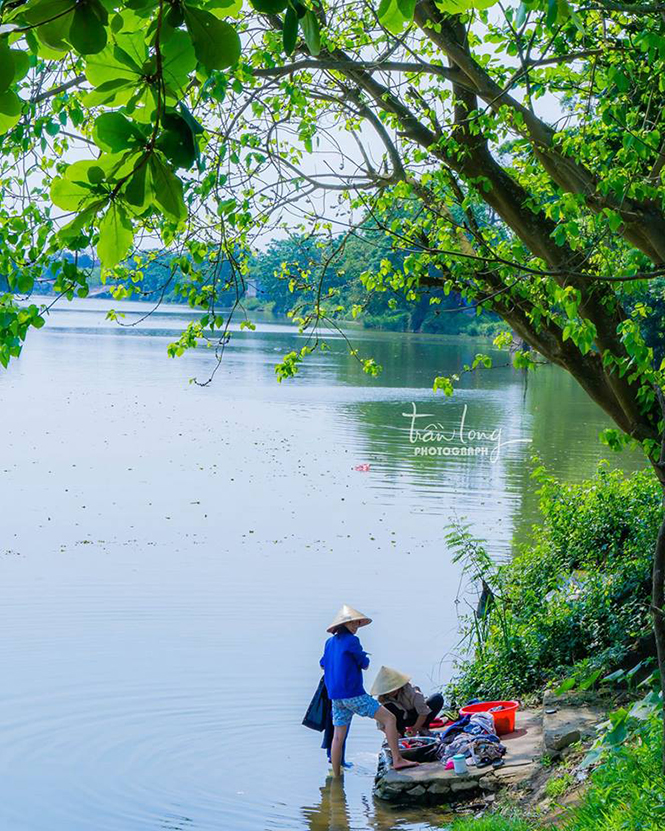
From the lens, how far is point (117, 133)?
59.4 inches

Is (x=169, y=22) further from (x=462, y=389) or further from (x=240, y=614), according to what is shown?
(x=462, y=389)

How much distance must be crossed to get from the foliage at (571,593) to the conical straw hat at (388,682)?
1.21m

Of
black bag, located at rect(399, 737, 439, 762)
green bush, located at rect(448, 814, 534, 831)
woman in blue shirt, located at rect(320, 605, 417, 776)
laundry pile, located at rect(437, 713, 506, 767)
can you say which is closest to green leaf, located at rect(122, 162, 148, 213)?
green bush, located at rect(448, 814, 534, 831)

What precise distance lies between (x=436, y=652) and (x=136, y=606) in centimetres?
354

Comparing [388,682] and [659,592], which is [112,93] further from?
[388,682]

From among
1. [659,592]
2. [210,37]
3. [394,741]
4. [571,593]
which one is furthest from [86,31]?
[571,593]

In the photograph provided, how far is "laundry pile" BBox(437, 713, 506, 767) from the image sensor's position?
793 centimetres

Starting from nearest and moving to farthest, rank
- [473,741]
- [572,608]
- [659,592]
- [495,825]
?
[659,592], [495,825], [473,741], [572,608]

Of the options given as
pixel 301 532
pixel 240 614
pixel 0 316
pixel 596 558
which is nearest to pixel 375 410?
pixel 301 532

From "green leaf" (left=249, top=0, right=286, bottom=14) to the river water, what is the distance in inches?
267

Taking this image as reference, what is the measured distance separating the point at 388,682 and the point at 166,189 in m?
7.73

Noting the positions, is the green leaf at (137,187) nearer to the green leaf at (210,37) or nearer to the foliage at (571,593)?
the green leaf at (210,37)

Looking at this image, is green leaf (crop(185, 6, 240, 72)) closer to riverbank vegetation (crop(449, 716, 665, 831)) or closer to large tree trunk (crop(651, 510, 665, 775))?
large tree trunk (crop(651, 510, 665, 775))

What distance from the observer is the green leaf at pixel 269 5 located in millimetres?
1534
